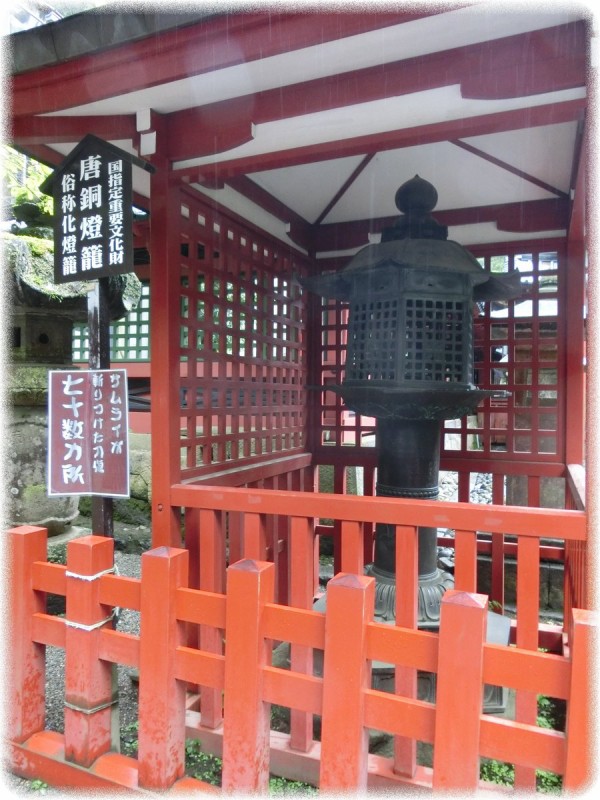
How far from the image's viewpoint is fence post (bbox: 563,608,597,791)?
1.24 metres

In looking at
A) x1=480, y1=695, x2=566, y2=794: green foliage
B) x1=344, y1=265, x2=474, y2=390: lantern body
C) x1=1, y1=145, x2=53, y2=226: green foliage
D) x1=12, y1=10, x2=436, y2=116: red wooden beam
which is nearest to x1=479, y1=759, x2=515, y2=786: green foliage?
x1=480, y1=695, x2=566, y2=794: green foliage

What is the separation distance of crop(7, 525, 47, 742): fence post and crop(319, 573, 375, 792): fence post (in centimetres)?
126

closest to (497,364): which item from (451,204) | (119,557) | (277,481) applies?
(451,204)

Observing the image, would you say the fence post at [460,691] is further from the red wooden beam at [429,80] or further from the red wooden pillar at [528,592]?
the red wooden beam at [429,80]

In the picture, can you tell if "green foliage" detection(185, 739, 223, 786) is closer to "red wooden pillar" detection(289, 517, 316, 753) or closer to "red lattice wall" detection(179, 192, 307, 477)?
"red wooden pillar" detection(289, 517, 316, 753)

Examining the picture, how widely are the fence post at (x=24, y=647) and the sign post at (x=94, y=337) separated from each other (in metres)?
0.31

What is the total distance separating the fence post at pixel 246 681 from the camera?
1.61 m

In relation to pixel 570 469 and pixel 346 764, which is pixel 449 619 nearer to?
pixel 346 764

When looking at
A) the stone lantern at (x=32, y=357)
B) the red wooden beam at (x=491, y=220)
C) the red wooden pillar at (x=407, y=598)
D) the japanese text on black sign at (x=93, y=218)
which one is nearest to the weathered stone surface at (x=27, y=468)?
the stone lantern at (x=32, y=357)

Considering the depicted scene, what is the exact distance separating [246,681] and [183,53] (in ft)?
7.21

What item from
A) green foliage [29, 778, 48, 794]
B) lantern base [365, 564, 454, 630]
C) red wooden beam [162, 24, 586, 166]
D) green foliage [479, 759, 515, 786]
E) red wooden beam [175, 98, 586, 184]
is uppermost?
red wooden beam [162, 24, 586, 166]

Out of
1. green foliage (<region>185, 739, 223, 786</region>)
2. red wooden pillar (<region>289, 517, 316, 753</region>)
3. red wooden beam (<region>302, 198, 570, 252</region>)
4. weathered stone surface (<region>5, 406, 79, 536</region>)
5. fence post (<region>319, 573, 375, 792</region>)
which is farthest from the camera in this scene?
weathered stone surface (<region>5, 406, 79, 536</region>)

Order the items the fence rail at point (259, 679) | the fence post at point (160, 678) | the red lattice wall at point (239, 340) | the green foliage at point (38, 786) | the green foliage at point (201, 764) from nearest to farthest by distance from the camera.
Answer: the fence rail at point (259, 679) → the fence post at point (160, 678) → the green foliage at point (38, 786) → the green foliage at point (201, 764) → the red lattice wall at point (239, 340)

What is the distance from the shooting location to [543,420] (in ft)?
15.2
